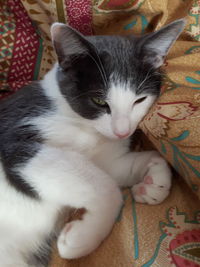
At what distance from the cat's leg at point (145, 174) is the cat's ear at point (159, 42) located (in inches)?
12.2

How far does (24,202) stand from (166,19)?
0.82m

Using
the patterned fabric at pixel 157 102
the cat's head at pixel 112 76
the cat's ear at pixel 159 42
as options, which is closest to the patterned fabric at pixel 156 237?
the patterned fabric at pixel 157 102

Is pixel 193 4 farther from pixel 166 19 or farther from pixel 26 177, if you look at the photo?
pixel 26 177

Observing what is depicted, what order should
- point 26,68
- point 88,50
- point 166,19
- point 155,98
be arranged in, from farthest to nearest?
1. point 26,68
2. point 166,19
3. point 155,98
4. point 88,50

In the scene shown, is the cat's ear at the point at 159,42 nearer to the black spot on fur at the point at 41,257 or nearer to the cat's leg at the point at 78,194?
the cat's leg at the point at 78,194

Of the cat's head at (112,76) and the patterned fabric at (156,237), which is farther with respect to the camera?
the cat's head at (112,76)

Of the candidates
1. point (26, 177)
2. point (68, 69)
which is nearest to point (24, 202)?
point (26, 177)

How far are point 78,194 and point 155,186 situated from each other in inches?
8.5

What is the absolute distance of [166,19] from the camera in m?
1.04

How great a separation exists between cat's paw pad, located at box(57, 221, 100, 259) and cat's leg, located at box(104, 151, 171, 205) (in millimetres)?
170

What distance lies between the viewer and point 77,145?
3.08ft

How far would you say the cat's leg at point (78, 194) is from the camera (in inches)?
29.7

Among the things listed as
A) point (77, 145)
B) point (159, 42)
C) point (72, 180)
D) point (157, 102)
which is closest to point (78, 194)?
point (72, 180)

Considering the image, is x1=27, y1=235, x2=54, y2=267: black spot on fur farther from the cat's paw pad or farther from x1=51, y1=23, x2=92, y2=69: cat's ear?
x1=51, y1=23, x2=92, y2=69: cat's ear
